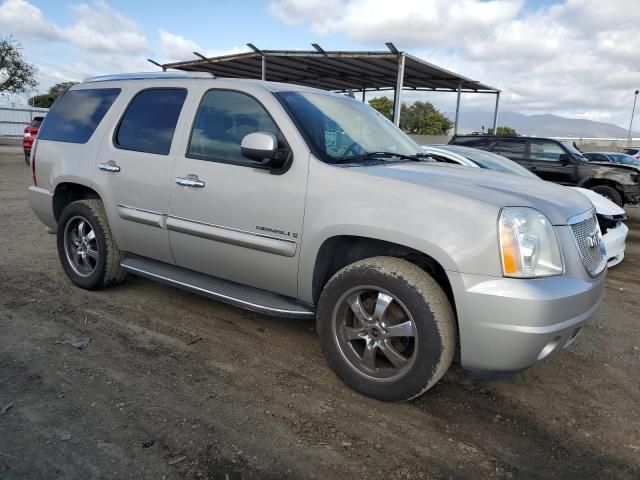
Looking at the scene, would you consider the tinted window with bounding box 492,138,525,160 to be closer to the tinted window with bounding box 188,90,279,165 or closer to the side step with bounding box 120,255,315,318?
the tinted window with bounding box 188,90,279,165

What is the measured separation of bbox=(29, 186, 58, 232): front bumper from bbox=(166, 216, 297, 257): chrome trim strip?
1749 millimetres

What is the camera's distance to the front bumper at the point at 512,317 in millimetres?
2561

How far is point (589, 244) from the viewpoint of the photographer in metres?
3.07

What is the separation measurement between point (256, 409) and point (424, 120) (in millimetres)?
54582

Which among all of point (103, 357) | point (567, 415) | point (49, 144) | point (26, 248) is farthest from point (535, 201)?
point (26, 248)

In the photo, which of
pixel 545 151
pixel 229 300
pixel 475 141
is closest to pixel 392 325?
pixel 229 300

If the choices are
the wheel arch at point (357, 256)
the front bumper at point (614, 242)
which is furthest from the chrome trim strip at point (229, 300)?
the front bumper at point (614, 242)

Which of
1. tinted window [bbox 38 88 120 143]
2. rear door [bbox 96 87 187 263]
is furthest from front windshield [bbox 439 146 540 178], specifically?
tinted window [bbox 38 88 120 143]

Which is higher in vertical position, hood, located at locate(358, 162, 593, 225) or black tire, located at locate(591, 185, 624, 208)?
hood, located at locate(358, 162, 593, 225)

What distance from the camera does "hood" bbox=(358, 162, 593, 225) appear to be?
9.15ft

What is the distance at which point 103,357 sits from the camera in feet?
11.4

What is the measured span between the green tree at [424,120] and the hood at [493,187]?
45.1 metres

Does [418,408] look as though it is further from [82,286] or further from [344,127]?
[82,286]

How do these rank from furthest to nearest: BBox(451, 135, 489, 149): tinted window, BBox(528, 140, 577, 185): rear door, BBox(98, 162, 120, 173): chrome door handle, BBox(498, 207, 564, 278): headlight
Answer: BBox(451, 135, 489, 149): tinted window < BBox(528, 140, 577, 185): rear door < BBox(98, 162, 120, 173): chrome door handle < BBox(498, 207, 564, 278): headlight
